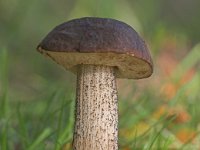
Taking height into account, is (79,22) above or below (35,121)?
above

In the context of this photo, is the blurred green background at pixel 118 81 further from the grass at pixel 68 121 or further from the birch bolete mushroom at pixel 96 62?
the birch bolete mushroom at pixel 96 62

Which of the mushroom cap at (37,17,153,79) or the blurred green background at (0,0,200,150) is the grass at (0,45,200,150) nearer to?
the blurred green background at (0,0,200,150)

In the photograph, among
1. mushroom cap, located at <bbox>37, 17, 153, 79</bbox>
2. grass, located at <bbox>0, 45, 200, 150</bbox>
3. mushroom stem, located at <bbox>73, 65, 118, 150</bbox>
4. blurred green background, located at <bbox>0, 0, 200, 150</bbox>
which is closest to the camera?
mushroom cap, located at <bbox>37, 17, 153, 79</bbox>

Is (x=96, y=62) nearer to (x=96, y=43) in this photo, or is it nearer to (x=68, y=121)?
(x=96, y=43)

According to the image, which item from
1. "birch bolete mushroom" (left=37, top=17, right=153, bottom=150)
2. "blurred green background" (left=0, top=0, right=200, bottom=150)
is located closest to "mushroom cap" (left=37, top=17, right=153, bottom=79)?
"birch bolete mushroom" (left=37, top=17, right=153, bottom=150)

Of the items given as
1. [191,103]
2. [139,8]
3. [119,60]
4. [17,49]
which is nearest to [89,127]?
[119,60]

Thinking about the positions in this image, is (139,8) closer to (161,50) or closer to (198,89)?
A: (161,50)
